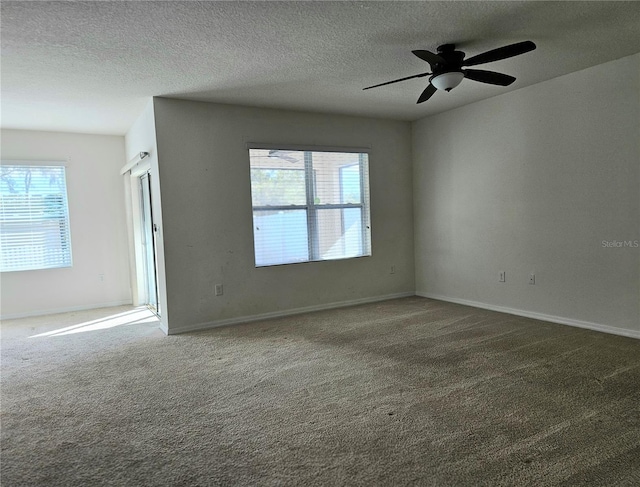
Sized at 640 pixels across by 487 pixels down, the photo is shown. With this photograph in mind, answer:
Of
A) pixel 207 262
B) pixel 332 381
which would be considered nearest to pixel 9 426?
pixel 332 381

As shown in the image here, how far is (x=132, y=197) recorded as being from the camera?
5730 millimetres

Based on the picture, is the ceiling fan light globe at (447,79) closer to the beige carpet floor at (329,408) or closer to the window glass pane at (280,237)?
the beige carpet floor at (329,408)

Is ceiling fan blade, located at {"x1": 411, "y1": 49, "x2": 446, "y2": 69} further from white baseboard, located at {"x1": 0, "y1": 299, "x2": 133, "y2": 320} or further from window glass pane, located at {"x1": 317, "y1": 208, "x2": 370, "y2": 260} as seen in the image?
white baseboard, located at {"x1": 0, "y1": 299, "x2": 133, "y2": 320}

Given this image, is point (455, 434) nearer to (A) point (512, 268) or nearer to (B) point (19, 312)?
(A) point (512, 268)

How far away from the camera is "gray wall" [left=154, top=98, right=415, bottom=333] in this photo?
4.36 metres

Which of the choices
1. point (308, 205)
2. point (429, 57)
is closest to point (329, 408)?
point (429, 57)

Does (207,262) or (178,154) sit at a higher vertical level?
(178,154)

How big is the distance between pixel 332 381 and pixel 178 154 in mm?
2871

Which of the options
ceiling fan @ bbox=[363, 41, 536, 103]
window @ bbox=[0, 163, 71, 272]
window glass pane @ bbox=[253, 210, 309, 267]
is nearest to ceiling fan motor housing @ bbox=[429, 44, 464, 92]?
ceiling fan @ bbox=[363, 41, 536, 103]

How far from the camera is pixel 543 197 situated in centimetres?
427

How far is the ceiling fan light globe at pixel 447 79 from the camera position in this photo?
3021 millimetres

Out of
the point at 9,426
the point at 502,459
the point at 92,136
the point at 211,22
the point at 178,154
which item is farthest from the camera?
the point at 92,136

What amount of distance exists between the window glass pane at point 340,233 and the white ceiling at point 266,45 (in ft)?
4.97

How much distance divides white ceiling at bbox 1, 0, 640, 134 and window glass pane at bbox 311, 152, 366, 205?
94 cm
